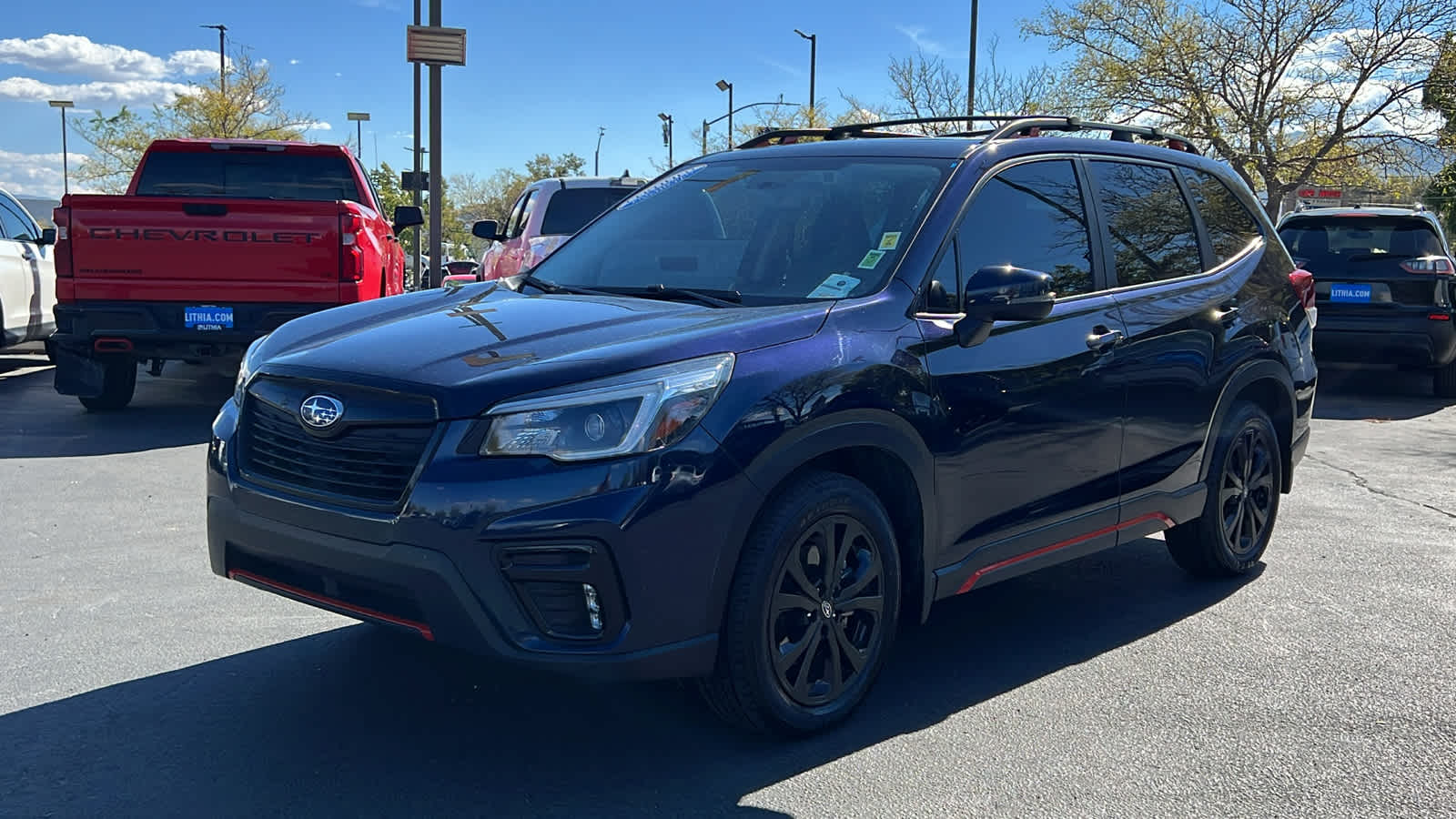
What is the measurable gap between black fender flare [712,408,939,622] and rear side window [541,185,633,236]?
9625 millimetres

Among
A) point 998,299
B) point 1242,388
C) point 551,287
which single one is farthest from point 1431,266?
point 551,287

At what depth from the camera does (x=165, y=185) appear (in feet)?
35.1

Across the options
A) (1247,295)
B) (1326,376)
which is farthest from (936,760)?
(1326,376)

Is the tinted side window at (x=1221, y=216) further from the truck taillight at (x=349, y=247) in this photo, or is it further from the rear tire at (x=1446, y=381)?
the rear tire at (x=1446, y=381)

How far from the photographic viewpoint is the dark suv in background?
11883mm

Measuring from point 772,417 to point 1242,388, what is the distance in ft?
9.00

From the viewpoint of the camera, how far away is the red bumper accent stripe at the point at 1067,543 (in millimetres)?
4141

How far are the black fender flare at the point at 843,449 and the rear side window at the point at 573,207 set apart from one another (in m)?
9.63

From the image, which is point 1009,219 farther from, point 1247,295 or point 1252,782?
point 1252,782

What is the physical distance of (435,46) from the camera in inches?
768

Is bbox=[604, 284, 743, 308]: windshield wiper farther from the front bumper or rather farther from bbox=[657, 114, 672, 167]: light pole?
bbox=[657, 114, 672, 167]: light pole

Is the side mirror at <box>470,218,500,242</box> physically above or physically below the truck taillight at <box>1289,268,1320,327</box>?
above

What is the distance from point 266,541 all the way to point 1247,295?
3.96 meters

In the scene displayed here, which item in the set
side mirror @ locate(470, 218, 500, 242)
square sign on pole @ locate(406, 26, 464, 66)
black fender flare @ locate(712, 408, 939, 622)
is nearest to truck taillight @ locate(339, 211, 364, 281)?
side mirror @ locate(470, 218, 500, 242)
